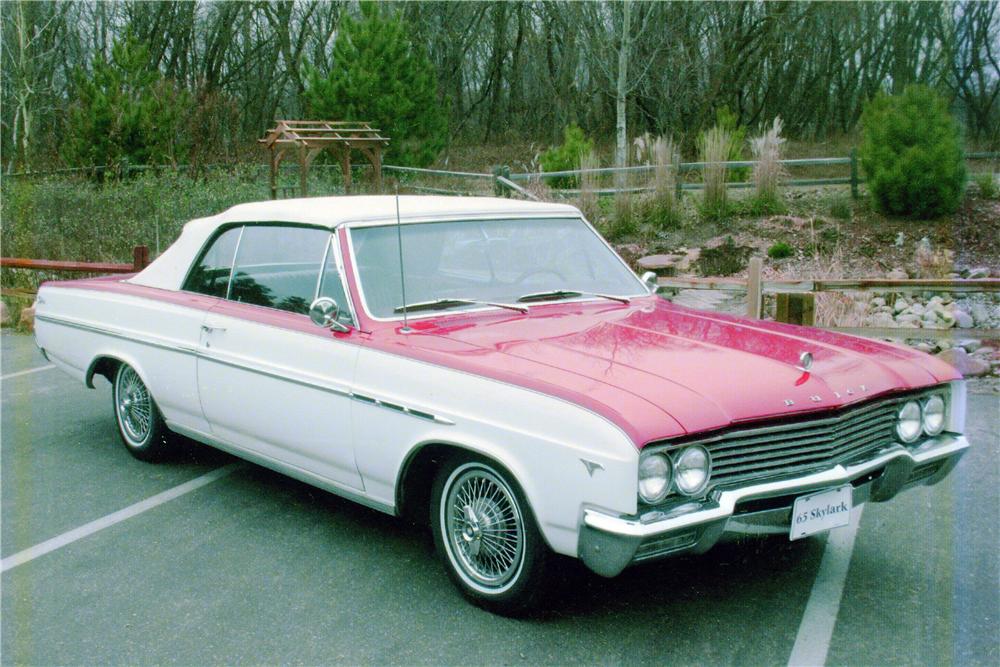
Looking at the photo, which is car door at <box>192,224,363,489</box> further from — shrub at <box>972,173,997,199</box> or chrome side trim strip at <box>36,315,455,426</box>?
shrub at <box>972,173,997,199</box>

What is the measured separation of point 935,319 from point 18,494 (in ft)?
28.4

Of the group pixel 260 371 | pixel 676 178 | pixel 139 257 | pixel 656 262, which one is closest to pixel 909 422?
pixel 260 371

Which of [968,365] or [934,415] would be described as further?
[968,365]

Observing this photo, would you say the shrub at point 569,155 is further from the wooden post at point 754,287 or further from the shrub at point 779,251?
the wooden post at point 754,287

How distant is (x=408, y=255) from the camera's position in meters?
4.68

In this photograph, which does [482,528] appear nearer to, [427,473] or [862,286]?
[427,473]

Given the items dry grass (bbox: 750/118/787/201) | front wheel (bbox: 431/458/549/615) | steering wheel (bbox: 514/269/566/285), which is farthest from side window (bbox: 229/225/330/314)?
dry grass (bbox: 750/118/787/201)

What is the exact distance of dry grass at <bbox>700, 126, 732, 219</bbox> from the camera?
15086mm

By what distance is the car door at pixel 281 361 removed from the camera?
437 centimetres

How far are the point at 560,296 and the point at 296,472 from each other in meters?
1.47

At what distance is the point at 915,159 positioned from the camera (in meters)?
14.5

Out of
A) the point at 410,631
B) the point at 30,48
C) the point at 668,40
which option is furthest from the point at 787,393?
the point at 30,48

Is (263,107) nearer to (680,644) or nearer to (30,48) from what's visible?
(30,48)

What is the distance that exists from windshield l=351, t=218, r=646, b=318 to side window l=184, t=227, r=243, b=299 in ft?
3.53
